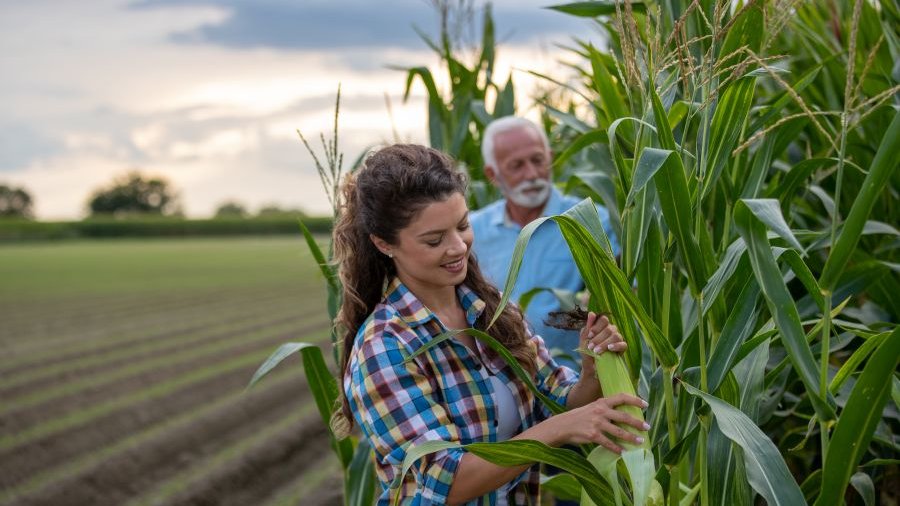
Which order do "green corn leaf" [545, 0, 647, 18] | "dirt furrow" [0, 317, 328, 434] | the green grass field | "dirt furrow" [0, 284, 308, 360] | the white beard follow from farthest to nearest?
"dirt furrow" [0, 284, 308, 360]
"dirt furrow" [0, 317, 328, 434]
the green grass field
the white beard
"green corn leaf" [545, 0, 647, 18]

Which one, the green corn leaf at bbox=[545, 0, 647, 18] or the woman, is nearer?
the woman

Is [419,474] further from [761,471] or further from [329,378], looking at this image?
[329,378]

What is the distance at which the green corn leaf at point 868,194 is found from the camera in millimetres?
1487

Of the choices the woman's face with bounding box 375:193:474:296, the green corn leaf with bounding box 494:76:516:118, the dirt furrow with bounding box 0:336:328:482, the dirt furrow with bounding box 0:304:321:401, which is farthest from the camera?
the dirt furrow with bounding box 0:304:321:401

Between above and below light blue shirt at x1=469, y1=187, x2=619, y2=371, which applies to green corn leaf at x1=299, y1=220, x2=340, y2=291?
above

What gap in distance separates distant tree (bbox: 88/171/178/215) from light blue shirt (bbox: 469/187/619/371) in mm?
78470

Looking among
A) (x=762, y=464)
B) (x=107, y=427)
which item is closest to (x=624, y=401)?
(x=762, y=464)

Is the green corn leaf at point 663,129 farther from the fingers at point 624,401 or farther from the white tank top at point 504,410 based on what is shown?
the white tank top at point 504,410

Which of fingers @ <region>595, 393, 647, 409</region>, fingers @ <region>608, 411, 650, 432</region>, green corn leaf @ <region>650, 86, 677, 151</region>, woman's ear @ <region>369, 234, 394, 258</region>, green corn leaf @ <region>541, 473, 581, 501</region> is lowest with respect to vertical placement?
green corn leaf @ <region>541, 473, 581, 501</region>

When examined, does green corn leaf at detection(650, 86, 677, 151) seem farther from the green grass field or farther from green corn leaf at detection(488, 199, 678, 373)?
the green grass field

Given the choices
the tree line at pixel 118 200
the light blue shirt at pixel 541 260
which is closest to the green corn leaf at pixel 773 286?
the light blue shirt at pixel 541 260

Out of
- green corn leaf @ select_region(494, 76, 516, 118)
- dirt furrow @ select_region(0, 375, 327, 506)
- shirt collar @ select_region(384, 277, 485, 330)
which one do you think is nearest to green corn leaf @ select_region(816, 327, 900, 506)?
shirt collar @ select_region(384, 277, 485, 330)

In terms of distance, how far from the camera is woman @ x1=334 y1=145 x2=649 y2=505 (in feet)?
5.75

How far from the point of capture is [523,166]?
349cm
